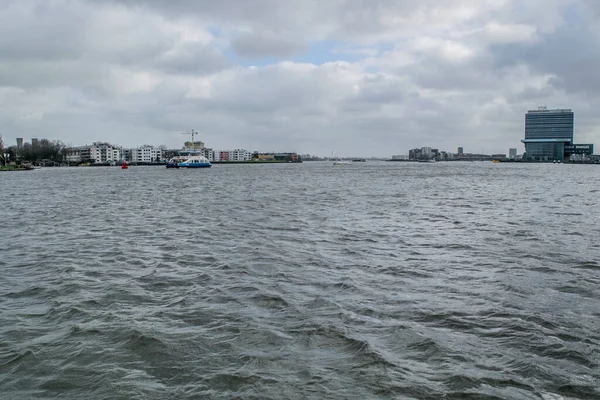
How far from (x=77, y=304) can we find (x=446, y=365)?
7.43 m

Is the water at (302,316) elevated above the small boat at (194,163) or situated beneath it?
situated beneath

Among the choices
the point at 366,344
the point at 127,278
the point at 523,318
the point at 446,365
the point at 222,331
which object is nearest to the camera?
the point at 446,365

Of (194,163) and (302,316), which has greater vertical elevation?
(194,163)

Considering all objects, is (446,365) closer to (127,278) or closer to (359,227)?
(127,278)

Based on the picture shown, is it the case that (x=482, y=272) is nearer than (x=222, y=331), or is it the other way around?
(x=222, y=331)

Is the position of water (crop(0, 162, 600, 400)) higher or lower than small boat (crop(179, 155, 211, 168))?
lower

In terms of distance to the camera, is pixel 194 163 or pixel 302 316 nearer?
pixel 302 316

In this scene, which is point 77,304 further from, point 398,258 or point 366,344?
point 398,258

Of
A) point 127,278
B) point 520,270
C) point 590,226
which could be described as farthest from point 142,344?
point 590,226

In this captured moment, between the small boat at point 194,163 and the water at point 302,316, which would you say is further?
the small boat at point 194,163

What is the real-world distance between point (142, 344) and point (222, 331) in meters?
1.34

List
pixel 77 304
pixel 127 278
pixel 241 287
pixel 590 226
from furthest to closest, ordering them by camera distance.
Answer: pixel 590 226 → pixel 127 278 → pixel 241 287 → pixel 77 304

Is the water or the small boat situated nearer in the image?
the water

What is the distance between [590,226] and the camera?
68.9ft
